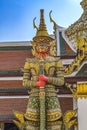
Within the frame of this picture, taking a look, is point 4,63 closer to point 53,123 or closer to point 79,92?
point 79,92

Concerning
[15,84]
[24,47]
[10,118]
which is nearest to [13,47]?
[24,47]

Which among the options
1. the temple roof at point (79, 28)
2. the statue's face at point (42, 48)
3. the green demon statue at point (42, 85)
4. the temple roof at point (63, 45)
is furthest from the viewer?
the temple roof at point (63, 45)

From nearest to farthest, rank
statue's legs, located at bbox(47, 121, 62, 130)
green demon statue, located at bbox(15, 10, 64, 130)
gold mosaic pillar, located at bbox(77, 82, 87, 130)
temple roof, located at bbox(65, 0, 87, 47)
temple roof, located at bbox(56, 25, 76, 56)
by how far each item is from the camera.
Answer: green demon statue, located at bbox(15, 10, 64, 130)
statue's legs, located at bbox(47, 121, 62, 130)
gold mosaic pillar, located at bbox(77, 82, 87, 130)
temple roof, located at bbox(65, 0, 87, 47)
temple roof, located at bbox(56, 25, 76, 56)

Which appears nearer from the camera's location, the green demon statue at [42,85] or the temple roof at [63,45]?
the green demon statue at [42,85]

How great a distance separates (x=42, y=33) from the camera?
9.31 meters

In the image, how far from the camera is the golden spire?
9.23 m

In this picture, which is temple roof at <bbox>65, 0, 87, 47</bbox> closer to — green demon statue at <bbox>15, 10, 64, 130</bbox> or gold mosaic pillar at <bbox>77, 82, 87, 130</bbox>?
gold mosaic pillar at <bbox>77, 82, 87, 130</bbox>

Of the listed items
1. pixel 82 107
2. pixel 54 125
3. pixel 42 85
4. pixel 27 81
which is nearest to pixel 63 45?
pixel 82 107

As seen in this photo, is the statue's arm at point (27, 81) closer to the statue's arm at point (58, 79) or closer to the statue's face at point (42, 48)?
the statue's arm at point (58, 79)

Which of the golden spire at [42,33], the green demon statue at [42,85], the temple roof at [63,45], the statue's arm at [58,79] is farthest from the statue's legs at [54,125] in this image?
the temple roof at [63,45]

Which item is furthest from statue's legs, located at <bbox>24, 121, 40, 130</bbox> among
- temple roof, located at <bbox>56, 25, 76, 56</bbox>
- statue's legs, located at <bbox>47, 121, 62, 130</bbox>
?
temple roof, located at <bbox>56, 25, 76, 56</bbox>

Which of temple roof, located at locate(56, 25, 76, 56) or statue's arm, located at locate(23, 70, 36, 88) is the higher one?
Answer: temple roof, located at locate(56, 25, 76, 56)

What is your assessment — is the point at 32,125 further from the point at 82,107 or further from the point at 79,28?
the point at 79,28

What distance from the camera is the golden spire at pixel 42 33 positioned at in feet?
30.3
